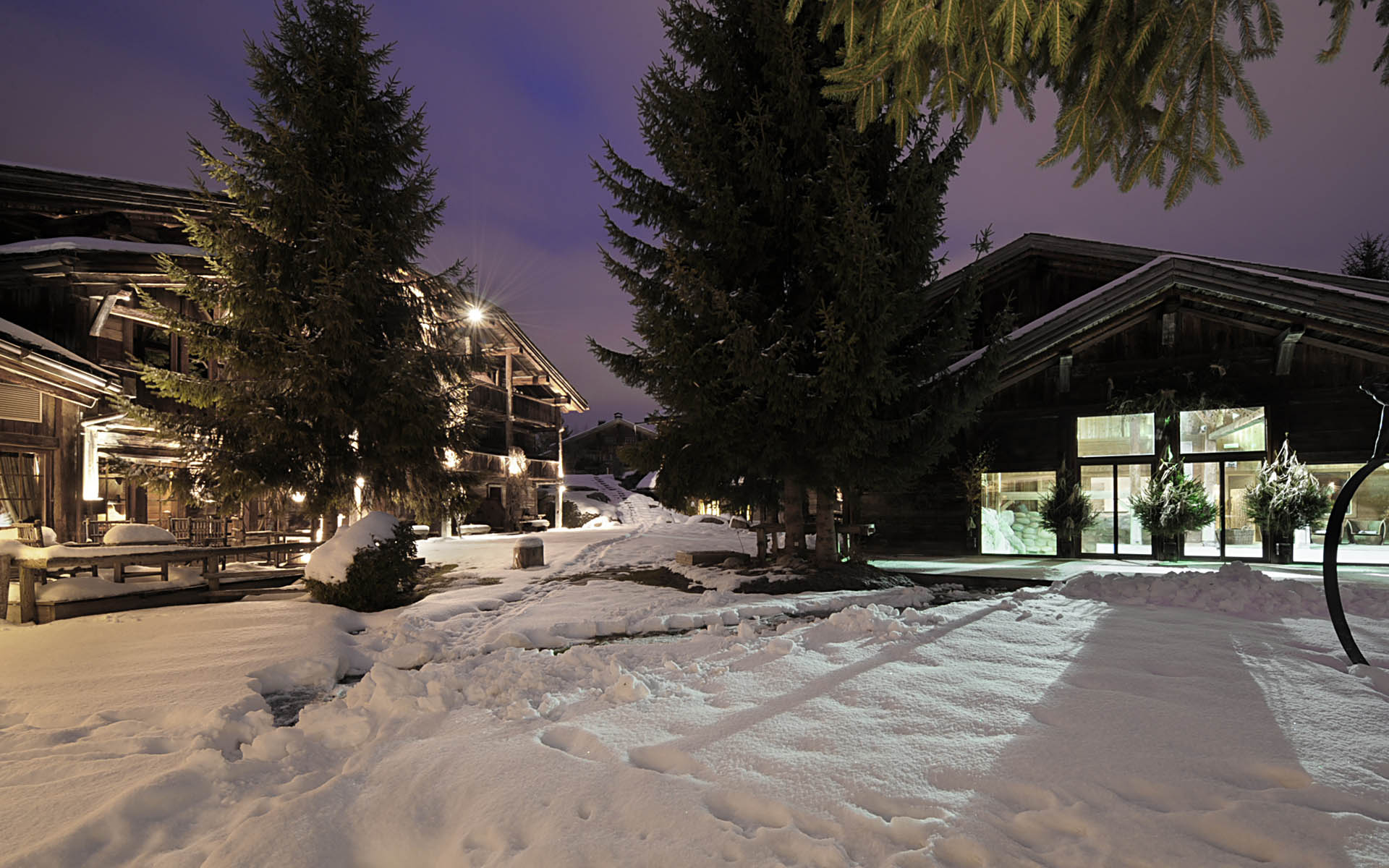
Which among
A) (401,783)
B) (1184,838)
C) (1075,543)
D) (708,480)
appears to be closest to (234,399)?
(708,480)

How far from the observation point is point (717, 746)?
11.7 ft

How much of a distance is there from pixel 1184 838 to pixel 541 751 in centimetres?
307

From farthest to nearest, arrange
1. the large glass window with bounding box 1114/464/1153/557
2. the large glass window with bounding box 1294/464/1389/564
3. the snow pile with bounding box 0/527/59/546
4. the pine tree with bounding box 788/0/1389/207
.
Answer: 1. the large glass window with bounding box 1114/464/1153/557
2. the large glass window with bounding box 1294/464/1389/564
3. the snow pile with bounding box 0/527/59/546
4. the pine tree with bounding box 788/0/1389/207

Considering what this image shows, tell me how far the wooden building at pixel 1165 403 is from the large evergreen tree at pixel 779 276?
1.85 m

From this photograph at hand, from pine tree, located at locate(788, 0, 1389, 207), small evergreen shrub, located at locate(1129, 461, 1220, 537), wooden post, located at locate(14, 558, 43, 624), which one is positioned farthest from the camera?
small evergreen shrub, located at locate(1129, 461, 1220, 537)

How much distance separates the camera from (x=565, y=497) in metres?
33.8

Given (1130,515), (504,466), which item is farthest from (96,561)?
(1130,515)

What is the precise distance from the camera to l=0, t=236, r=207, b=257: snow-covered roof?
1208 centimetres

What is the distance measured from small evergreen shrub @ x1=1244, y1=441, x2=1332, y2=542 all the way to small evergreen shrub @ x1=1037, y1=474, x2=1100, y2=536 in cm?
275

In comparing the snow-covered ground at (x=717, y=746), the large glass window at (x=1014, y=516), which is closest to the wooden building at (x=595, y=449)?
the large glass window at (x=1014, y=516)

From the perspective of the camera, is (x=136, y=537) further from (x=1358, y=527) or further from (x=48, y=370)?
(x=1358, y=527)

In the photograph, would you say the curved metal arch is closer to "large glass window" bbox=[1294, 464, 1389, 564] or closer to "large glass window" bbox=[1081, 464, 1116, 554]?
"large glass window" bbox=[1081, 464, 1116, 554]

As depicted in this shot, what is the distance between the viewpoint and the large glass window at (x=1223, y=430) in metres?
12.5

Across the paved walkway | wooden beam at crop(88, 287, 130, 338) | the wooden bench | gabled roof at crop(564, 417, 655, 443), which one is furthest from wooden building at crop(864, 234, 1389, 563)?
gabled roof at crop(564, 417, 655, 443)
